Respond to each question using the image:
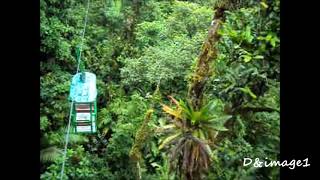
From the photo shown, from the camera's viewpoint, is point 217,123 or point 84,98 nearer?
point 217,123

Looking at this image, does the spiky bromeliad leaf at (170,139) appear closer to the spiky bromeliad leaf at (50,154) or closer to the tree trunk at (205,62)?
the tree trunk at (205,62)

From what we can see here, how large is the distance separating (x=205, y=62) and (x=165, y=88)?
2.79m

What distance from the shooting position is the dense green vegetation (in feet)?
11.7

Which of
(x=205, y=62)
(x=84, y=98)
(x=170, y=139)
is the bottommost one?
(x=170, y=139)

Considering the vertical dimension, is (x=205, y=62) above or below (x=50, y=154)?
above

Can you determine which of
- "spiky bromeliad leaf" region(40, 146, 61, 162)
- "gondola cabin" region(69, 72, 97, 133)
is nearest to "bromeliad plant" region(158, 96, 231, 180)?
"gondola cabin" region(69, 72, 97, 133)

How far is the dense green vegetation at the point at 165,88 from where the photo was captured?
11.7ft

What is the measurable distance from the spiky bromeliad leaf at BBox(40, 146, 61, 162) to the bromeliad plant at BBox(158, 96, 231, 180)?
2.80 m

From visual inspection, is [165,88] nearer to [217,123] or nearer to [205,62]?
[205,62]

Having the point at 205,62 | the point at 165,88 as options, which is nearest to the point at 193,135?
the point at 205,62

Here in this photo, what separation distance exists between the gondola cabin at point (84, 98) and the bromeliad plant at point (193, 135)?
1.76 m

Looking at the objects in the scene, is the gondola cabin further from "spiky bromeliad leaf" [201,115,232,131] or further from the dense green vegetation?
"spiky bromeliad leaf" [201,115,232,131]

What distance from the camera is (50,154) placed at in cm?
600
